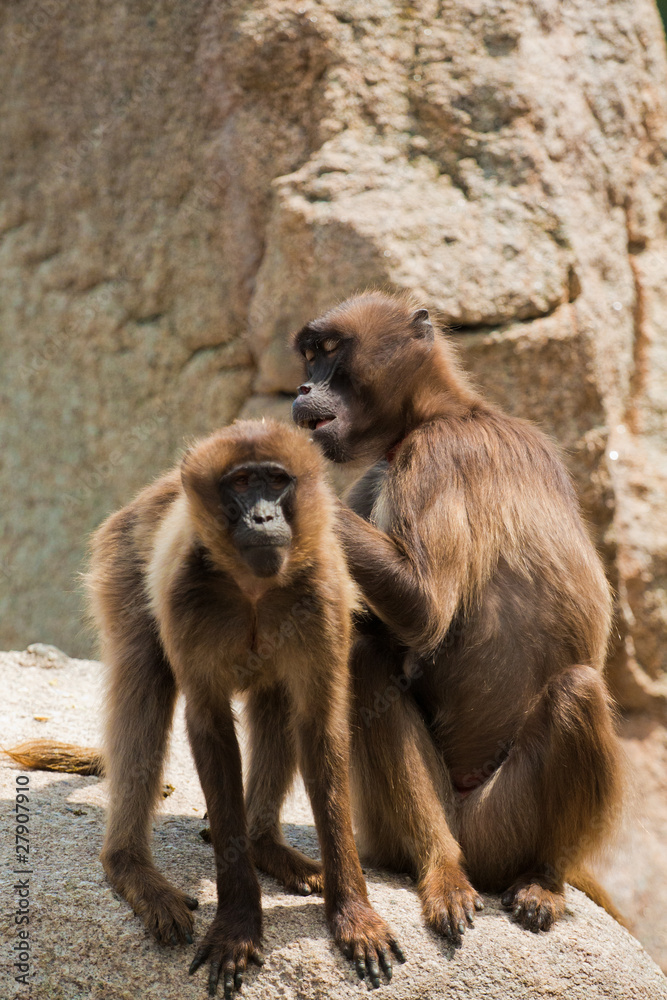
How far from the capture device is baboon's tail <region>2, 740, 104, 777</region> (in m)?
4.95

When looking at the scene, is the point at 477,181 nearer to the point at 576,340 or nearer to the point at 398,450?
the point at 576,340

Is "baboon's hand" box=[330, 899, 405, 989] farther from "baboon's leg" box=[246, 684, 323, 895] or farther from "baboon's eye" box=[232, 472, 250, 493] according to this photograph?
"baboon's eye" box=[232, 472, 250, 493]

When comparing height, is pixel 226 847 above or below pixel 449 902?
above

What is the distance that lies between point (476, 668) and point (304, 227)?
4.11 m

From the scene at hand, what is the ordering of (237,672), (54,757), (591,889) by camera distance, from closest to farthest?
(237,672) < (591,889) < (54,757)

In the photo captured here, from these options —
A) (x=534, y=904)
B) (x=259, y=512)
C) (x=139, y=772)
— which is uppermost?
(x=259, y=512)

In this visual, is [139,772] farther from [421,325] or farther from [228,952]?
[421,325]

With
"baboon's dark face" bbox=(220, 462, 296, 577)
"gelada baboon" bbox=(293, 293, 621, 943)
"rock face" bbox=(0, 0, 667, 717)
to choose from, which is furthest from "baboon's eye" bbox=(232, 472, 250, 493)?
"rock face" bbox=(0, 0, 667, 717)

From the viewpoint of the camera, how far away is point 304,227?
7.31 meters

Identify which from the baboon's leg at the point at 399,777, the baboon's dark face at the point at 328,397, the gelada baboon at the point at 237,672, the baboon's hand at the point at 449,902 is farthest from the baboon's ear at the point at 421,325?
the baboon's hand at the point at 449,902

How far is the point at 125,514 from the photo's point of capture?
428 cm

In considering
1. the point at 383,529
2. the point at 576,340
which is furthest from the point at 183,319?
the point at 383,529

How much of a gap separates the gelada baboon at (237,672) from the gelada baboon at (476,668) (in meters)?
0.34

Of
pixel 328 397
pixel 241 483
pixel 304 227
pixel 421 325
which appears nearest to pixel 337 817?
pixel 241 483
